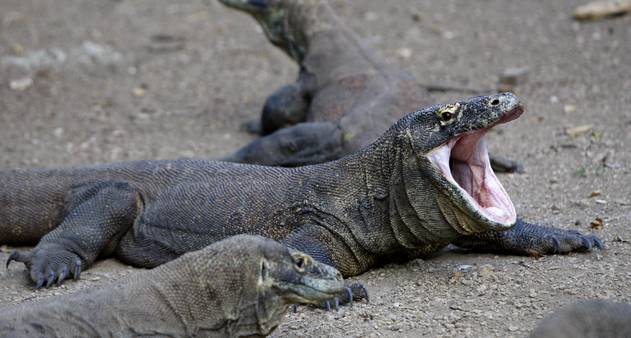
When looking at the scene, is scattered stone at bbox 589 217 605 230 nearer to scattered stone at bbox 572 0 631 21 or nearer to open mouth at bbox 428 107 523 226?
open mouth at bbox 428 107 523 226

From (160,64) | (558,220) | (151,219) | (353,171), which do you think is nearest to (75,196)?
(151,219)

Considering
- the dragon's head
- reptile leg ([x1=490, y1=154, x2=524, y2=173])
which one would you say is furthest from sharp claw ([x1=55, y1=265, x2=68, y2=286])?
reptile leg ([x1=490, y1=154, x2=524, y2=173])

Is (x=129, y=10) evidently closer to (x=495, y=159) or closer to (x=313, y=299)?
(x=495, y=159)

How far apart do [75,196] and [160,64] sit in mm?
5485

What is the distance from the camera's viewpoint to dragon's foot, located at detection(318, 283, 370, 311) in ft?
16.3

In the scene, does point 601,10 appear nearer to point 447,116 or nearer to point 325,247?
point 447,116

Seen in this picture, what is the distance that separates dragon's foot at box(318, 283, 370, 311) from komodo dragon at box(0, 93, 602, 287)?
398 millimetres

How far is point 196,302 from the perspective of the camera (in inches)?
163

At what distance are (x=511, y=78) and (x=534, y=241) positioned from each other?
188 inches

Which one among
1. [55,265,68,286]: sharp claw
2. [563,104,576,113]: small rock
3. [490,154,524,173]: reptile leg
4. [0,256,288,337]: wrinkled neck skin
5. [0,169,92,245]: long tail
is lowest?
[0,169,92,245]: long tail

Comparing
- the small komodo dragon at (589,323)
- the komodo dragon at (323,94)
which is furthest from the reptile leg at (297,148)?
the small komodo dragon at (589,323)

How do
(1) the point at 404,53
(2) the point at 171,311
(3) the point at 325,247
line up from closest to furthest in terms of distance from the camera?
(2) the point at 171,311 → (3) the point at 325,247 → (1) the point at 404,53

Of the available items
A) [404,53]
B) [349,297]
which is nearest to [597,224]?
[349,297]

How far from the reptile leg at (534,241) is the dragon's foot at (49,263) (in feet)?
7.20
